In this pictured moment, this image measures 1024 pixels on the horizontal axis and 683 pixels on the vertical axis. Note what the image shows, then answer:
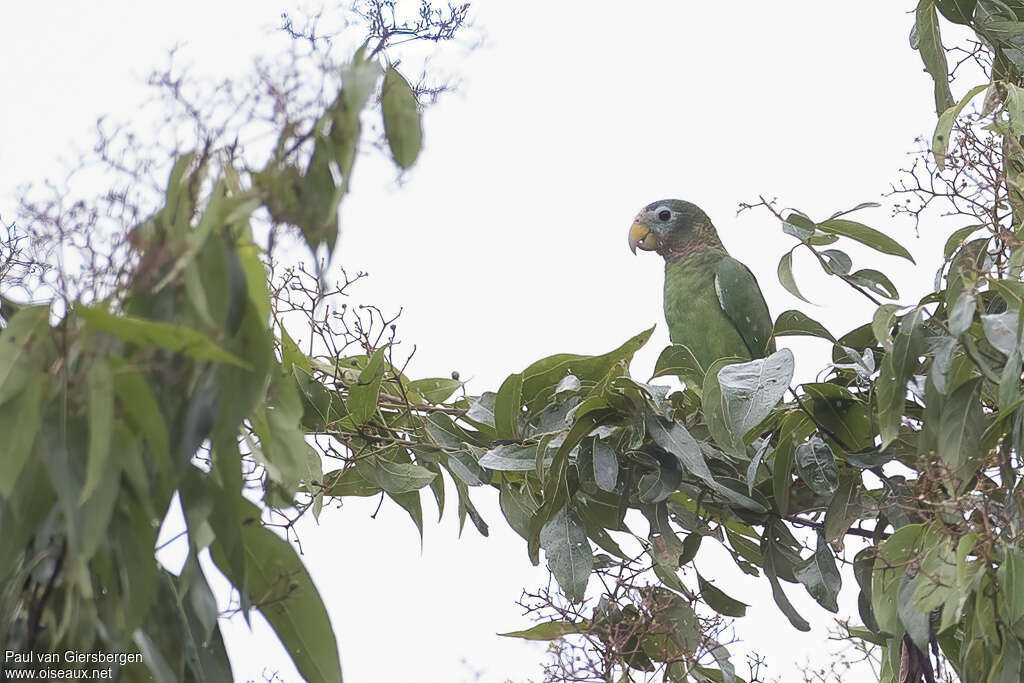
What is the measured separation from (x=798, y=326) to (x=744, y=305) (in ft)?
3.36

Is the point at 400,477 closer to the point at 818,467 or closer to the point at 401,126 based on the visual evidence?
the point at 818,467

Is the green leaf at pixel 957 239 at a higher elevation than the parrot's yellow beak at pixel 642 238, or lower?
lower

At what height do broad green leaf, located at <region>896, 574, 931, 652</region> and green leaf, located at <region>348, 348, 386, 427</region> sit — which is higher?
green leaf, located at <region>348, 348, 386, 427</region>

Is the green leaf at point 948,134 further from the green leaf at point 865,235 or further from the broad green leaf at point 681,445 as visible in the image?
the broad green leaf at point 681,445

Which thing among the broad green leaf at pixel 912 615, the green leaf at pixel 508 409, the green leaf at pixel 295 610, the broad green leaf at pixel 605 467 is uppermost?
the green leaf at pixel 508 409

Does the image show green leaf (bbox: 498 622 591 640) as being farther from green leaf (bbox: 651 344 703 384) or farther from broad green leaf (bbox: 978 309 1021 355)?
broad green leaf (bbox: 978 309 1021 355)

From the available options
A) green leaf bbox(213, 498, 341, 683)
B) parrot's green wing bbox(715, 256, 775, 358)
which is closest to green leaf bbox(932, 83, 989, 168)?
parrot's green wing bbox(715, 256, 775, 358)

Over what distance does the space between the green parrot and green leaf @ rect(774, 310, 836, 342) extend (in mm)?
917

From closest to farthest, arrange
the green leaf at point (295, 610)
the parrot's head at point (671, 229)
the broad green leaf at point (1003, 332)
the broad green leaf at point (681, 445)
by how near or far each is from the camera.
Answer: the green leaf at point (295, 610), the broad green leaf at point (1003, 332), the broad green leaf at point (681, 445), the parrot's head at point (671, 229)

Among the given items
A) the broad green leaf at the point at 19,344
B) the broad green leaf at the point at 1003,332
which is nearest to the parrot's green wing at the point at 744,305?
the broad green leaf at the point at 1003,332

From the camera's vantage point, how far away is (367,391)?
123cm

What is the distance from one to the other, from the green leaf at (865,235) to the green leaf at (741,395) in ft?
0.85

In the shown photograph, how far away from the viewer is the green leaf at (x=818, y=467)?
1.17m

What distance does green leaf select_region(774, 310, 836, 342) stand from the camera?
3.97ft
